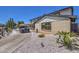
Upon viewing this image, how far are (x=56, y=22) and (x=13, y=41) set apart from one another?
3.21 feet

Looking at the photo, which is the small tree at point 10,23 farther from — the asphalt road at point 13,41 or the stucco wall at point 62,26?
the stucco wall at point 62,26

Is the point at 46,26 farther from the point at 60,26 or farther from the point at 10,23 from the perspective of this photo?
the point at 10,23

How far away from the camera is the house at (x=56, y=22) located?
19.7 feet

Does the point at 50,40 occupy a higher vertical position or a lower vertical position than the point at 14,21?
lower

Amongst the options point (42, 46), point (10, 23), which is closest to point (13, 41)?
point (10, 23)

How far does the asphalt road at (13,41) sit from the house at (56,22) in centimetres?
30

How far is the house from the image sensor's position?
5996 millimetres

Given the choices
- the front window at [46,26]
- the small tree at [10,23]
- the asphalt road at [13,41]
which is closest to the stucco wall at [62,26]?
the front window at [46,26]

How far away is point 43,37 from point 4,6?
1.02 m

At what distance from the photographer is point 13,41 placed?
602 cm
